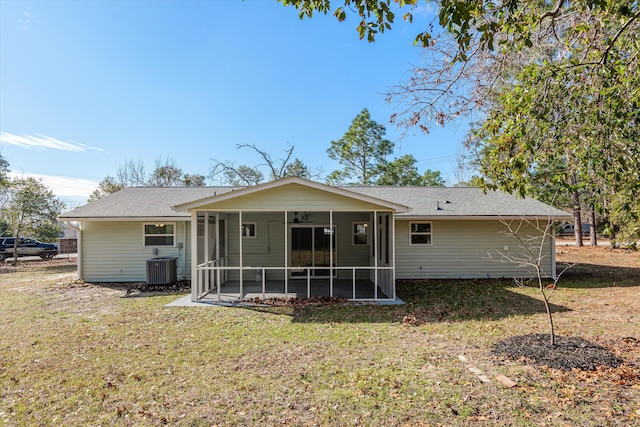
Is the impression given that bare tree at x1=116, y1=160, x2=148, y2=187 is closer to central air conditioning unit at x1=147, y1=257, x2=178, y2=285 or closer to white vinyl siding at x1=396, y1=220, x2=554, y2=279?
central air conditioning unit at x1=147, y1=257, x2=178, y2=285

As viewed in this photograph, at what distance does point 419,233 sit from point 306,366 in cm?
886

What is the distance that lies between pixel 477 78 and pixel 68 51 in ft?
39.8

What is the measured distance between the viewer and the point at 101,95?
14859 millimetres

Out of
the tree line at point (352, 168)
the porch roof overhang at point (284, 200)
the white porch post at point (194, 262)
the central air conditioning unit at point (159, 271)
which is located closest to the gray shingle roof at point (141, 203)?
the central air conditioning unit at point (159, 271)

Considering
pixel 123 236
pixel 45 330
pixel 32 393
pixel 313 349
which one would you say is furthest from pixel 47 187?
pixel 313 349

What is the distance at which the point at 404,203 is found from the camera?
13484 mm

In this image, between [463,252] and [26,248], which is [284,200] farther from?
[26,248]

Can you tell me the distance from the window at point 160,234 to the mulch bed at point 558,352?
10.8 m

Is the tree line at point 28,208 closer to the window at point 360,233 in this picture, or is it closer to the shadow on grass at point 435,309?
the shadow on grass at point 435,309

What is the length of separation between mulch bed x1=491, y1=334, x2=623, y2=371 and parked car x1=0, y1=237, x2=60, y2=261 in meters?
26.2

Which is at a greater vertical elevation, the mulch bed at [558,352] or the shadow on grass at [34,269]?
the mulch bed at [558,352]

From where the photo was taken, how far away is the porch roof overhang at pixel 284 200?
8430 millimetres

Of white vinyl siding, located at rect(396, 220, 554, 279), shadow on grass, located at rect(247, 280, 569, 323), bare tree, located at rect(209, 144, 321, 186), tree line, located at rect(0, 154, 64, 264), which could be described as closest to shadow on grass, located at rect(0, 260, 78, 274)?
tree line, located at rect(0, 154, 64, 264)

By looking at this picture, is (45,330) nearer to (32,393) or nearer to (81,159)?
(32,393)
